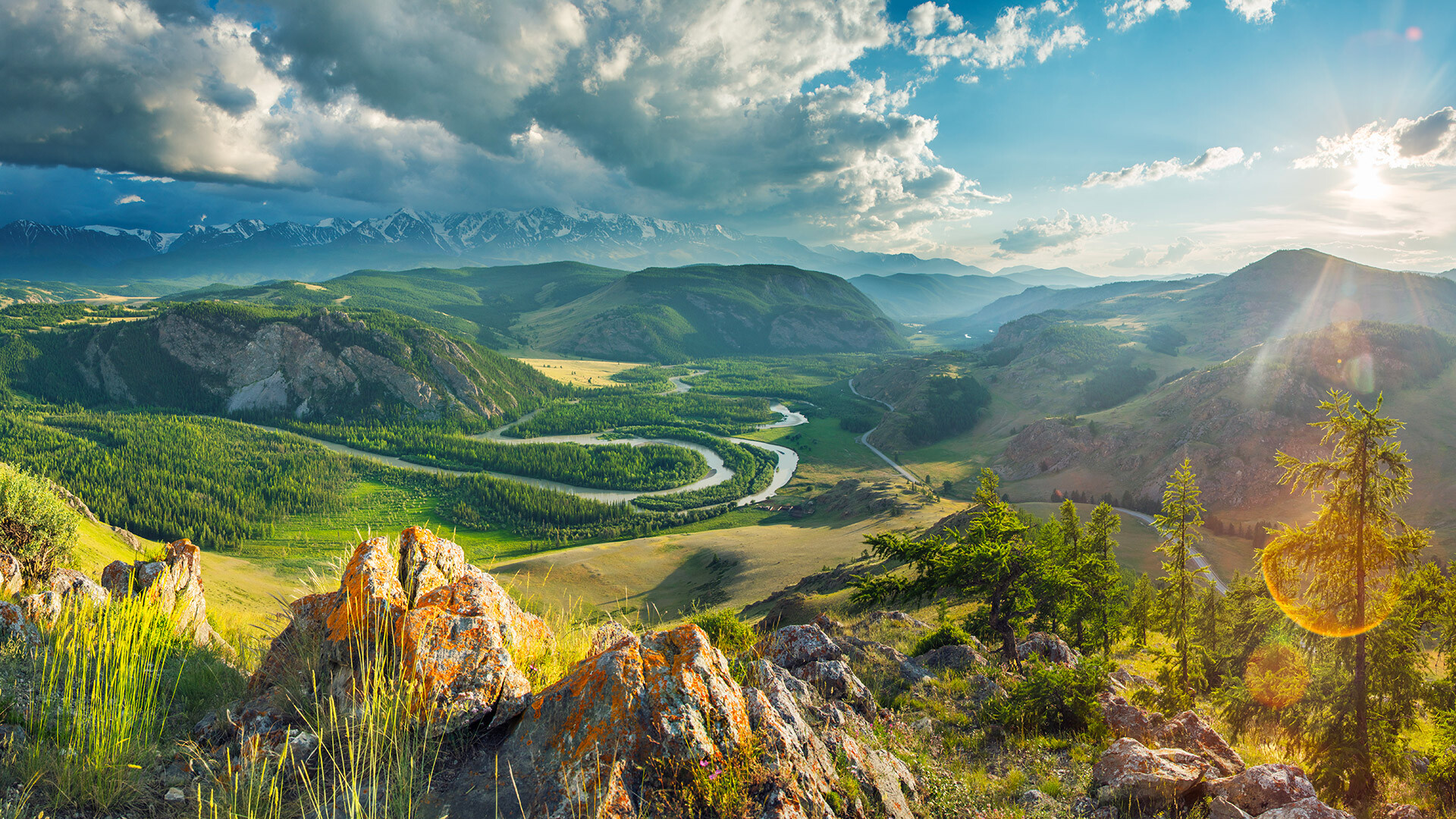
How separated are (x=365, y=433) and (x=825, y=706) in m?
175

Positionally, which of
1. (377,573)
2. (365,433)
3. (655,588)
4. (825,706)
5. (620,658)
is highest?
(377,573)

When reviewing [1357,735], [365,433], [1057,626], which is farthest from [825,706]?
[365,433]

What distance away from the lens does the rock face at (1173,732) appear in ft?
34.3

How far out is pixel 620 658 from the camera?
631 cm

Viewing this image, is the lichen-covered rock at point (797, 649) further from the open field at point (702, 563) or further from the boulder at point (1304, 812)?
the open field at point (702, 563)

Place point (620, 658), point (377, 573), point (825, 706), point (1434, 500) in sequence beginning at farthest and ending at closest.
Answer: point (1434, 500), point (825, 706), point (377, 573), point (620, 658)

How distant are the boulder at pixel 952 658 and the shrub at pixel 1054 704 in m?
4.72

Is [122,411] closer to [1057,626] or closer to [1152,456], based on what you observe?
[1057,626]

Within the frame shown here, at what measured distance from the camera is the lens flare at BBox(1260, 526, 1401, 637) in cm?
1242

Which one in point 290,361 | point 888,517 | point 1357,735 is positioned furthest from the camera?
point 290,361

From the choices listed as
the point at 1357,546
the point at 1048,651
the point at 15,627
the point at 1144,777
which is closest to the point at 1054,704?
the point at 1144,777

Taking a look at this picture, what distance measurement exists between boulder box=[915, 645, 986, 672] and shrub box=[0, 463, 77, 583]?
2589 cm

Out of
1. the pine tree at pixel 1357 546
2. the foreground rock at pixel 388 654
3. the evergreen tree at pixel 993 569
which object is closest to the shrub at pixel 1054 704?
the pine tree at pixel 1357 546

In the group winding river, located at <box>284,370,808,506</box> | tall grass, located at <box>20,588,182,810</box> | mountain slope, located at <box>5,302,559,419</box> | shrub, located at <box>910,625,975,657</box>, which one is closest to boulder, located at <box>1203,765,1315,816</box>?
shrub, located at <box>910,625,975,657</box>
